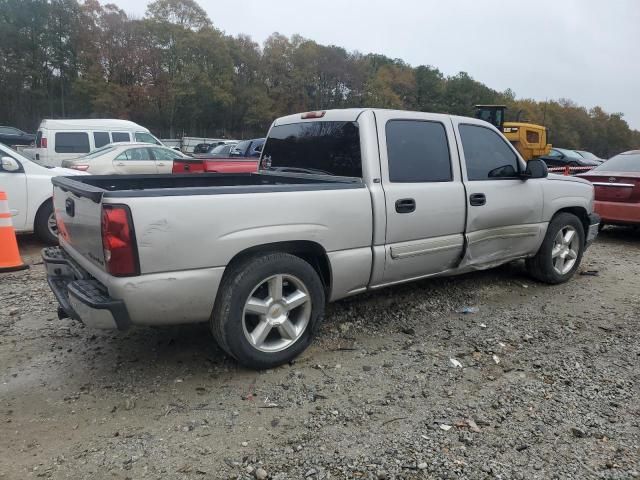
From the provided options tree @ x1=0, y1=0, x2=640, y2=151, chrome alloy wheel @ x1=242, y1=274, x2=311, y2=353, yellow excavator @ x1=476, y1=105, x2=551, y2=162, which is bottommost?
chrome alloy wheel @ x1=242, y1=274, x2=311, y2=353

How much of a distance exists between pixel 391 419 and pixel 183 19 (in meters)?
56.4

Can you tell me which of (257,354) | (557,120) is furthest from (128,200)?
(557,120)

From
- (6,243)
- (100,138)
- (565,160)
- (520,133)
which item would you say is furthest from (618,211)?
(565,160)

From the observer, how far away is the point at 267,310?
11.0ft

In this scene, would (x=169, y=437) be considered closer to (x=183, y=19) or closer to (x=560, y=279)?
(x=560, y=279)

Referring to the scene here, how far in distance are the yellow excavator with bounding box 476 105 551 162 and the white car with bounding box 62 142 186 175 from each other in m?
14.3

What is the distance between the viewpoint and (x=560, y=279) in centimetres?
558

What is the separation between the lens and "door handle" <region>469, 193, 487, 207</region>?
444 centimetres

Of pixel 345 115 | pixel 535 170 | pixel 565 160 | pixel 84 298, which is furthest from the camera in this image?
pixel 565 160

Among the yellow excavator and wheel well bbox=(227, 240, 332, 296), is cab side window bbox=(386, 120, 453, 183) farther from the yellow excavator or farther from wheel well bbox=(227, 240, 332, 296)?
the yellow excavator

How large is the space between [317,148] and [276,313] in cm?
157

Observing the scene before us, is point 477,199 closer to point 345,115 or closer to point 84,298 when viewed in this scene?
point 345,115

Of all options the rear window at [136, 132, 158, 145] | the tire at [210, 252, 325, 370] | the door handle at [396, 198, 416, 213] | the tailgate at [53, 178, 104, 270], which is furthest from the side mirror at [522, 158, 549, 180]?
the rear window at [136, 132, 158, 145]

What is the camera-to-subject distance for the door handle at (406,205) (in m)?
3.89
